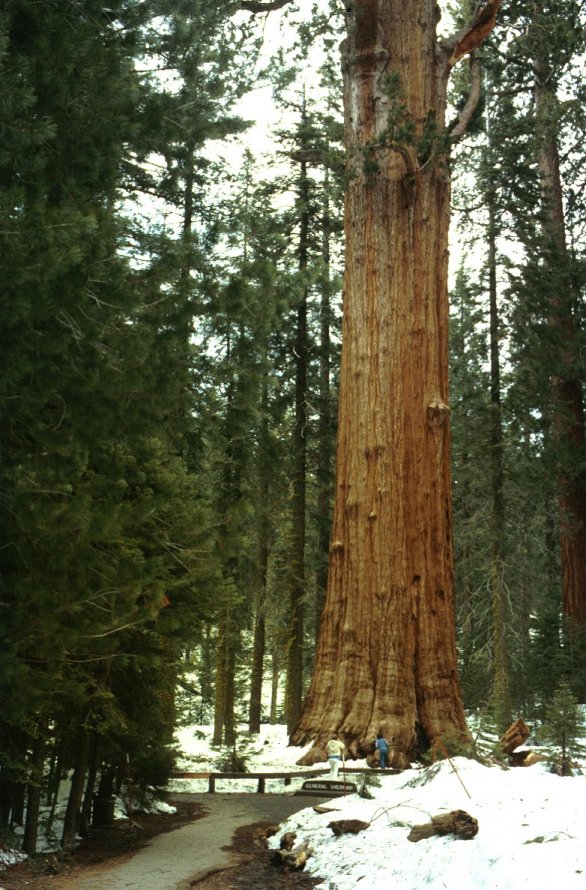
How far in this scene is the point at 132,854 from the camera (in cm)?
780

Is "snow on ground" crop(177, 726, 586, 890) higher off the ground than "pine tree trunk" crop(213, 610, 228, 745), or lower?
lower

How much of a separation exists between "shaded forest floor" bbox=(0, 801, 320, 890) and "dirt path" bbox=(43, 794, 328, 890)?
0.01m

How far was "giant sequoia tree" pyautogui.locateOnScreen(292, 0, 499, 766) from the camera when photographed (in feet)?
37.2

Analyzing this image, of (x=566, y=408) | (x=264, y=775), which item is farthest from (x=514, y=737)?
(x=566, y=408)

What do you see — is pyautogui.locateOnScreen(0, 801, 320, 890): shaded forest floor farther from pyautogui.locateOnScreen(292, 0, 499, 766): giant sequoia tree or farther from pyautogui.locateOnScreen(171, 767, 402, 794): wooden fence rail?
pyautogui.locateOnScreen(292, 0, 499, 766): giant sequoia tree

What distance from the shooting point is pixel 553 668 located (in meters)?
20.6

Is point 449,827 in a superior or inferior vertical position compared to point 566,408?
inferior

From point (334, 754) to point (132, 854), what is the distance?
9.85 ft

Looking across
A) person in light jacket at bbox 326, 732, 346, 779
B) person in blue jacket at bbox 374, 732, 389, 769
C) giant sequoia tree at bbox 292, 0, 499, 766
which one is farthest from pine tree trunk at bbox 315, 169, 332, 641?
person in light jacket at bbox 326, 732, 346, 779

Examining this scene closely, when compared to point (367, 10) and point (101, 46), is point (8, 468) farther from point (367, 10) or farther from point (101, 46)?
point (367, 10)

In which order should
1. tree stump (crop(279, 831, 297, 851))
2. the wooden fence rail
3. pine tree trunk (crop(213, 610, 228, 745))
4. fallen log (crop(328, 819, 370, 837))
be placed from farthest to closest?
pine tree trunk (crop(213, 610, 228, 745)), the wooden fence rail, tree stump (crop(279, 831, 297, 851)), fallen log (crop(328, 819, 370, 837))

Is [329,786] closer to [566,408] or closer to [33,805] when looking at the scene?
[33,805]

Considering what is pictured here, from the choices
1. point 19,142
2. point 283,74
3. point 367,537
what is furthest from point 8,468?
point 283,74

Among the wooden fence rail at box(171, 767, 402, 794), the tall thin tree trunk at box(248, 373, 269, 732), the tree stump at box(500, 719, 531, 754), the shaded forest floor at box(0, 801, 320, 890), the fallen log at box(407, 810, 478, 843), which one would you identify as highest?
the tall thin tree trunk at box(248, 373, 269, 732)
